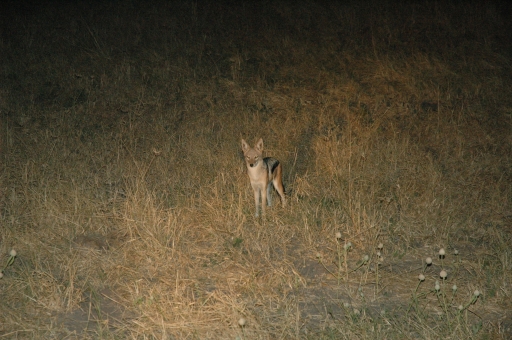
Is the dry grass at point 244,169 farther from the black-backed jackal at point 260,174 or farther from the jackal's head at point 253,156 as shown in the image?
the jackal's head at point 253,156

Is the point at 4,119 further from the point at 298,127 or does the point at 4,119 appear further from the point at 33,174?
the point at 298,127

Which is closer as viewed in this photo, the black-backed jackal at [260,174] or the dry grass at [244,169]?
the dry grass at [244,169]

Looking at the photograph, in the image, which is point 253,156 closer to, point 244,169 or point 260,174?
point 260,174

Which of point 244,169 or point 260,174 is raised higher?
point 260,174

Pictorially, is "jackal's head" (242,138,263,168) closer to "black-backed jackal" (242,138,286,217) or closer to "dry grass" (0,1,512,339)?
"black-backed jackal" (242,138,286,217)

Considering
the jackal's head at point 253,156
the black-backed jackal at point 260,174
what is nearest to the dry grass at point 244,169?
the black-backed jackal at point 260,174

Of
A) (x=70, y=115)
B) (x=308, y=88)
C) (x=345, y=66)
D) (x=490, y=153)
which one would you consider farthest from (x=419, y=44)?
(x=70, y=115)

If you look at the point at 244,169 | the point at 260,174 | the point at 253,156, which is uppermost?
the point at 253,156

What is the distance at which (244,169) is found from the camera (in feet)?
29.1

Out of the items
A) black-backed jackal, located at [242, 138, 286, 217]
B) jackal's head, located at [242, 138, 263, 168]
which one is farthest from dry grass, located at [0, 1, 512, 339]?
jackal's head, located at [242, 138, 263, 168]

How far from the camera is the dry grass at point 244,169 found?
5.40 metres

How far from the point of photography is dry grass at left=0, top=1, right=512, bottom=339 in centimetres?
540

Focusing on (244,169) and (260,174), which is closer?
(260,174)

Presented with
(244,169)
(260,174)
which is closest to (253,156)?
(260,174)
